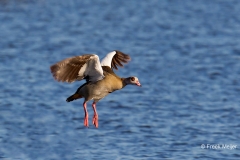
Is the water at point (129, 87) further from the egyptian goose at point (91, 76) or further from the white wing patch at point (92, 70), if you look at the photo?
the white wing patch at point (92, 70)

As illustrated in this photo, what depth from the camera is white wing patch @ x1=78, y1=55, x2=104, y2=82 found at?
10789 mm

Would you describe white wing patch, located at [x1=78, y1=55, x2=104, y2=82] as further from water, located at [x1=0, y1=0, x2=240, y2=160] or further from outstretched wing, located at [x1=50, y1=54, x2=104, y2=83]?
water, located at [x1=0, y1=0, x2=240, y2=160]

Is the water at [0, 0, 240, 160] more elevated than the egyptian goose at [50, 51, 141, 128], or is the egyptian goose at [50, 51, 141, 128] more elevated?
the water at [0, 0, 240, 160]

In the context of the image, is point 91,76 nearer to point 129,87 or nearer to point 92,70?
point 92,70

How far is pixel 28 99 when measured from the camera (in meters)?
16.5

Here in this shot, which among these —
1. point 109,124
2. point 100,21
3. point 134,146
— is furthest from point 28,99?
point 100,21

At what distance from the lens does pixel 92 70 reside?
36.3ft

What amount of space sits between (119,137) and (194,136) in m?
1.55

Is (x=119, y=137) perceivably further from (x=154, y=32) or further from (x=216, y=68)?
(x=154, y=32)

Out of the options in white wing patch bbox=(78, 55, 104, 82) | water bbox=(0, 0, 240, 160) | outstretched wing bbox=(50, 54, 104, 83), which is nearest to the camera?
outstretched wing bbox=(50, 54, 104, 83)

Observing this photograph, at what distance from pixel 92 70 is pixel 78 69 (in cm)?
30

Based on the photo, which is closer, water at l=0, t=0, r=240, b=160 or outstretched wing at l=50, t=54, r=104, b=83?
outstretched wing at l=50, t=54, r=104, b=83

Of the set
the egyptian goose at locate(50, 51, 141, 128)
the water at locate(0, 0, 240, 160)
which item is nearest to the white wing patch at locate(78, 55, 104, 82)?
the egyptian goose at locate(50, 51, 141, 128)

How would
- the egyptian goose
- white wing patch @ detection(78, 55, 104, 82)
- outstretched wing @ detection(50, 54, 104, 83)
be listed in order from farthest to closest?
1. white wing patch @ detection(78, 55, 104, 82)
2. the egyptian goose
3. outstretched wing @ detection(50, 54, 104, 83)
